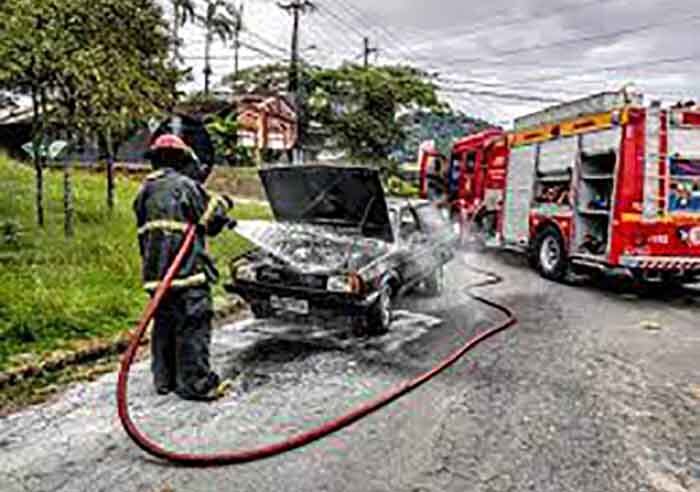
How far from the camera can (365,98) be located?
107 feet

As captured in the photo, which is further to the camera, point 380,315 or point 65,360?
point 380,315

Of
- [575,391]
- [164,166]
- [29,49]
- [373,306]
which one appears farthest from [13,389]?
[29,49]

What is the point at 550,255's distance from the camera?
37.6 ft

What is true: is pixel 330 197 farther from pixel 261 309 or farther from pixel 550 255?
pixel 550 255

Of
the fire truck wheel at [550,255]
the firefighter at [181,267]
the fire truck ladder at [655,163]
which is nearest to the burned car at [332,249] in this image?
the firefighter at [181,267]

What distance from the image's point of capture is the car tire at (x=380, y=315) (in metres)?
6.76

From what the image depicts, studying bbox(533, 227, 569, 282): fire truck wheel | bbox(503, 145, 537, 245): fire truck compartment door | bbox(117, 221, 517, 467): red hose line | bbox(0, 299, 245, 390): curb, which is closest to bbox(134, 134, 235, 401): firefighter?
bbox(117, 221, 517, 467): red hose line

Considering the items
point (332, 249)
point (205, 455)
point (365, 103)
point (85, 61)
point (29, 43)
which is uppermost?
point (365, 103)

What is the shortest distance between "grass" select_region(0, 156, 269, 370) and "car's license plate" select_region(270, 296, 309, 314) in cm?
149

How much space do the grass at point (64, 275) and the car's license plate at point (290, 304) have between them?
1493mm

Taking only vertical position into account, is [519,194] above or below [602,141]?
below

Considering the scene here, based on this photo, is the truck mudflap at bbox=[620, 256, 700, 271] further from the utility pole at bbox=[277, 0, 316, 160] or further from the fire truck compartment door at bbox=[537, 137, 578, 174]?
the utility pole at bbox=[277, 0, 316, 160]

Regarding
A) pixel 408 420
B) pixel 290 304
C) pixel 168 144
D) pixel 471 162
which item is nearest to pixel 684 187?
pixel 290 304

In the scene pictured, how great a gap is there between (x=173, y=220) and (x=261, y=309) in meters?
2.62
